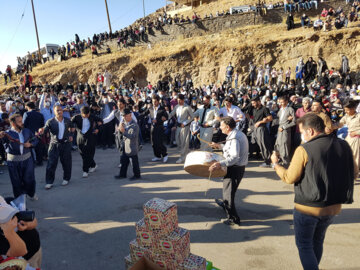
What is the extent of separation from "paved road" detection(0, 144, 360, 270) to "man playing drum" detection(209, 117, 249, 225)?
40 cm

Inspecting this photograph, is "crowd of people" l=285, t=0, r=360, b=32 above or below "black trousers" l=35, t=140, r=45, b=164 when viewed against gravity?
above

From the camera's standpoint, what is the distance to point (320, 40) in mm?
24406

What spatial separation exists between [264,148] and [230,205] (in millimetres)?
3655

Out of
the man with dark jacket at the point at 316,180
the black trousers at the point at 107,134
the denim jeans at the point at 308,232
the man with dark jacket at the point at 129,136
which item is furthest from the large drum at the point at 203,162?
the black trousers at the point at 107,134

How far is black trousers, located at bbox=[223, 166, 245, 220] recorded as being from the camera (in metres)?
4.42

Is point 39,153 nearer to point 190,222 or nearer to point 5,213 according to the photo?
point 190,222

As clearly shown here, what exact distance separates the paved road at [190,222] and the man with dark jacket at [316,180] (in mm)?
926

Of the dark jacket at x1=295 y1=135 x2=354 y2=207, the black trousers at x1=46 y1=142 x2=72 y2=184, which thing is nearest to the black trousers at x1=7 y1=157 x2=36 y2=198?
the black trousers at x1=46 y1=142 x2=72 y2=184

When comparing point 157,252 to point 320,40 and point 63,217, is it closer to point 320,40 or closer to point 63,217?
point 63,217

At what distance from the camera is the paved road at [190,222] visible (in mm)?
3789

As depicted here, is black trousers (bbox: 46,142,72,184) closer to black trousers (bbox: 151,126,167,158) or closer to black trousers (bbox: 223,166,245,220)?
black trousers (bbox: 151,126,167,158)

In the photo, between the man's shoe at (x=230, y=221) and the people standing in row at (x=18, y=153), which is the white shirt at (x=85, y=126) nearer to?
the people standing in row at (x=18, y=153)

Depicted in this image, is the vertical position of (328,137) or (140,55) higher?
(140,55)

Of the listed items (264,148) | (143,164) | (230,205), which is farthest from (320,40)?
(230,205)
